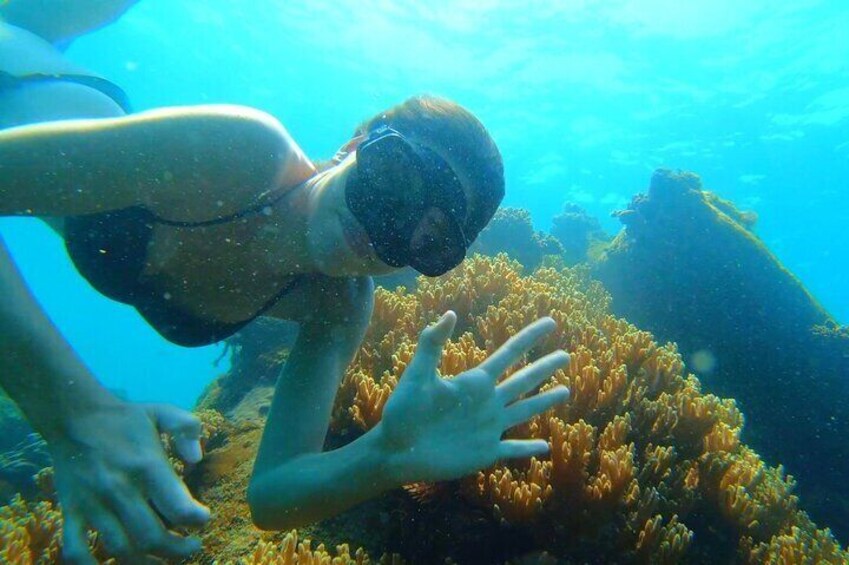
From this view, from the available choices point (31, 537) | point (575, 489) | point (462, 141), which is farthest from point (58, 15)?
point (575, 489)

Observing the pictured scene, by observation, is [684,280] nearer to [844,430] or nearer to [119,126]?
[844,430]

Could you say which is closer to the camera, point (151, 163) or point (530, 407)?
point (530, 407)

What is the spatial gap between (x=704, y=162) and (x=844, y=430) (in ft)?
93.3

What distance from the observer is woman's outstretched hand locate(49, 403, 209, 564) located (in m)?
1.30

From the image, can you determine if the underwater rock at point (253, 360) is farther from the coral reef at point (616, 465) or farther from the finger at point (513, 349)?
the finger at point (513, 349)

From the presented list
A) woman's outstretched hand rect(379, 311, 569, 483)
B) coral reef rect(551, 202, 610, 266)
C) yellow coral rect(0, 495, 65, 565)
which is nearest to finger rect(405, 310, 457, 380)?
woman's outstretched hand rect(379, 311, 569, 483)

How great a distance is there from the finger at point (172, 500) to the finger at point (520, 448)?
989 mm

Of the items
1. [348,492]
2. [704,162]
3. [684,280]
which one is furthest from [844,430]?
[704,162]

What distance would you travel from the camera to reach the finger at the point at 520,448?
5.62 feet

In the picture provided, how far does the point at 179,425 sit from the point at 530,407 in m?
1.22

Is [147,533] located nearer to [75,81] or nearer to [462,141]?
[462,141]

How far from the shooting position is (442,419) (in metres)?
1.66

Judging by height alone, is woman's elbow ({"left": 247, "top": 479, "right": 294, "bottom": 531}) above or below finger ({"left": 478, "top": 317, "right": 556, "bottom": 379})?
below

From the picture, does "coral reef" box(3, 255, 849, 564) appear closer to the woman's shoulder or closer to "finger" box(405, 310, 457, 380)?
"finger" box(405, 310, 457, 380)
